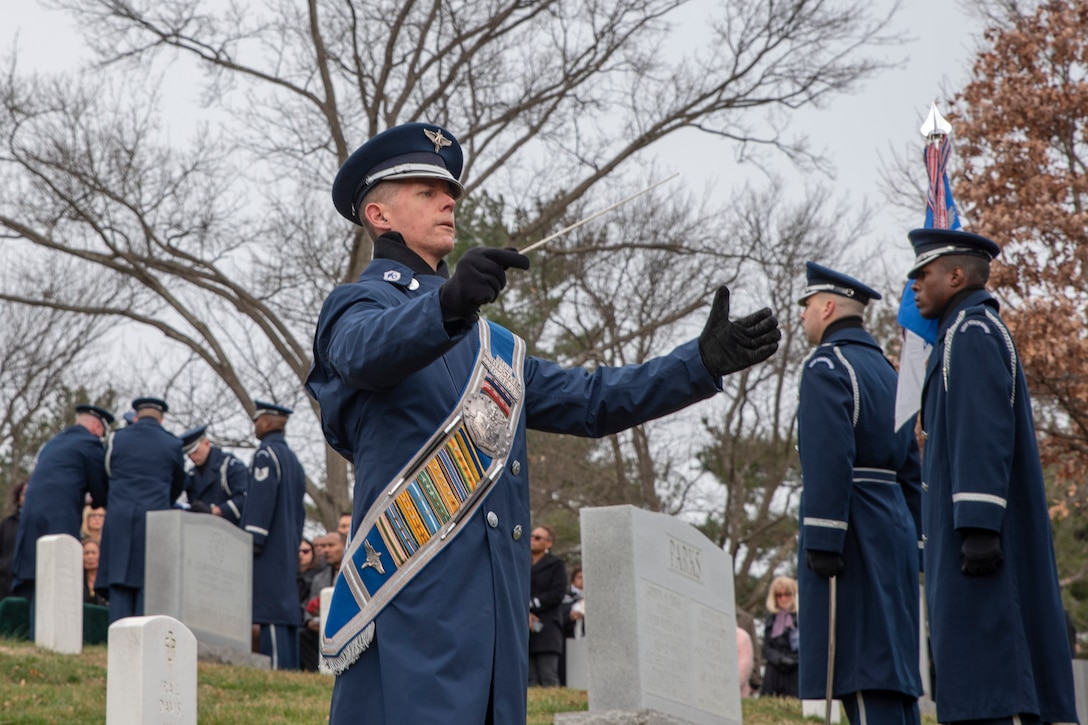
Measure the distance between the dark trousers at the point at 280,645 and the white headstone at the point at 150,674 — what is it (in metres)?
6.69

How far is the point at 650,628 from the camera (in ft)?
28.9

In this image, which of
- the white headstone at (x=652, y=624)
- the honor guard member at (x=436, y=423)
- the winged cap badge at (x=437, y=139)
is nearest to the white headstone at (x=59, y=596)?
the white headstone at (x=652, y=624)

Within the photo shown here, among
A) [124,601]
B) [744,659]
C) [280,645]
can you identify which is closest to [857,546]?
[744,659]

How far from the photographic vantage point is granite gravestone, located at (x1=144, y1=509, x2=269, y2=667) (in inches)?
528

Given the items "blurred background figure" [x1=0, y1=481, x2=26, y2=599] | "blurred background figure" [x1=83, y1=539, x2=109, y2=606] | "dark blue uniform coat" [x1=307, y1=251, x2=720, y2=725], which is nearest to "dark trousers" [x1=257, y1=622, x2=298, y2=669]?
"blurred background figure" [x1=83, y1=539, x2=109, y2=606]

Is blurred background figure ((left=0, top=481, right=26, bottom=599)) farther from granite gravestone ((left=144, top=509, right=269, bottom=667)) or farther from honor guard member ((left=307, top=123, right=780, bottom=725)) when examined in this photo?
honor guard member ((left=307, top=123, right=780, bottom=725))

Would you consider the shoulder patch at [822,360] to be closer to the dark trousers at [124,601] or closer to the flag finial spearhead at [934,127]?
the flag finial spearhead at [934,127]

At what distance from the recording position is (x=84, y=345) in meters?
30.9

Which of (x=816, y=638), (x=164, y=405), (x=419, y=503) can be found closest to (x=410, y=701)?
(x=419, y=503)

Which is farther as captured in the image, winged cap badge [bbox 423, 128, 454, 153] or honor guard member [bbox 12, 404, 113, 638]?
honor guard member [bbox 12, 404, 113, 638]

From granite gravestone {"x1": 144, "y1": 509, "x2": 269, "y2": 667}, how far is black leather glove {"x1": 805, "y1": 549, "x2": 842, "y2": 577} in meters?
7.66

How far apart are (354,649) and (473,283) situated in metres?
1.04

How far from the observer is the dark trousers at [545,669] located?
13.5 metres

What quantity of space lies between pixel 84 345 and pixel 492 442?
92.1 feet
